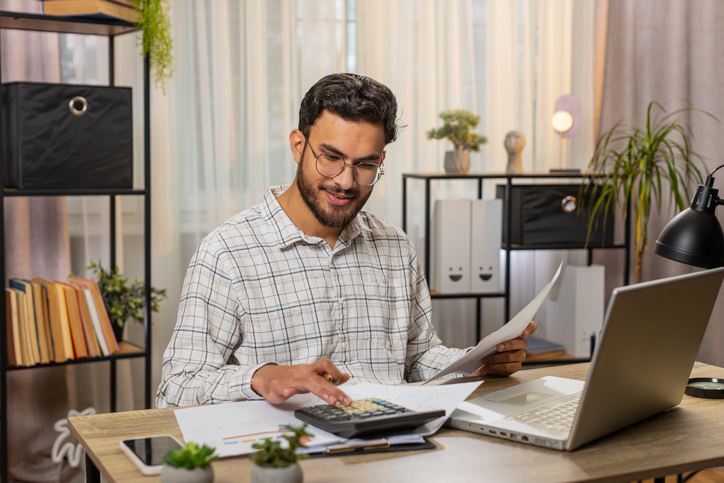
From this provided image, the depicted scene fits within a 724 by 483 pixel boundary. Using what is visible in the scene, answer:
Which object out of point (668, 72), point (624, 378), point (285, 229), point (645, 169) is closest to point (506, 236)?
point (645, 169)

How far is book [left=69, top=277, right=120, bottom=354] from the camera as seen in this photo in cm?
233

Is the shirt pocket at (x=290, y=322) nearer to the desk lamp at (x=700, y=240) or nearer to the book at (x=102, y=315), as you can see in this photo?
the desk lamp at (x=700, y=240)

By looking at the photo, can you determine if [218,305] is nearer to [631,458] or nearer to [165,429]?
[165,429]

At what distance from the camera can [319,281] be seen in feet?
5.22

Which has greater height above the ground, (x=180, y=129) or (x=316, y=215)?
(x=180, y=129)

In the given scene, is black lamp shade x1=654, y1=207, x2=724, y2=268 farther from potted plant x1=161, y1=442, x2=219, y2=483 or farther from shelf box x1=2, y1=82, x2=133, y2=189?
shelf box x1=2, y1=82, x2=133, y2=189

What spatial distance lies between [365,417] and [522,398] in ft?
1.15

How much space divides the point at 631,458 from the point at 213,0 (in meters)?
2.29

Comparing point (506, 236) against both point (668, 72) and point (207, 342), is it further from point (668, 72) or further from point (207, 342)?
point (207, 342)

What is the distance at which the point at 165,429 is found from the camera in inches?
44.6

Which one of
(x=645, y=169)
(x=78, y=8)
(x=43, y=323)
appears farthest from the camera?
(x=645, y=169)

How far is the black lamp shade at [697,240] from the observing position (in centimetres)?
137

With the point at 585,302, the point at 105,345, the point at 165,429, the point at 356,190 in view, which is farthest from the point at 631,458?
the point at 585,302

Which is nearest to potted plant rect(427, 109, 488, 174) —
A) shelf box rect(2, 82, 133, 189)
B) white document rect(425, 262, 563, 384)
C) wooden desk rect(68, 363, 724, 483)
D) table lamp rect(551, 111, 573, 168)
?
table lamp rect(551, 111, 573, 168)
